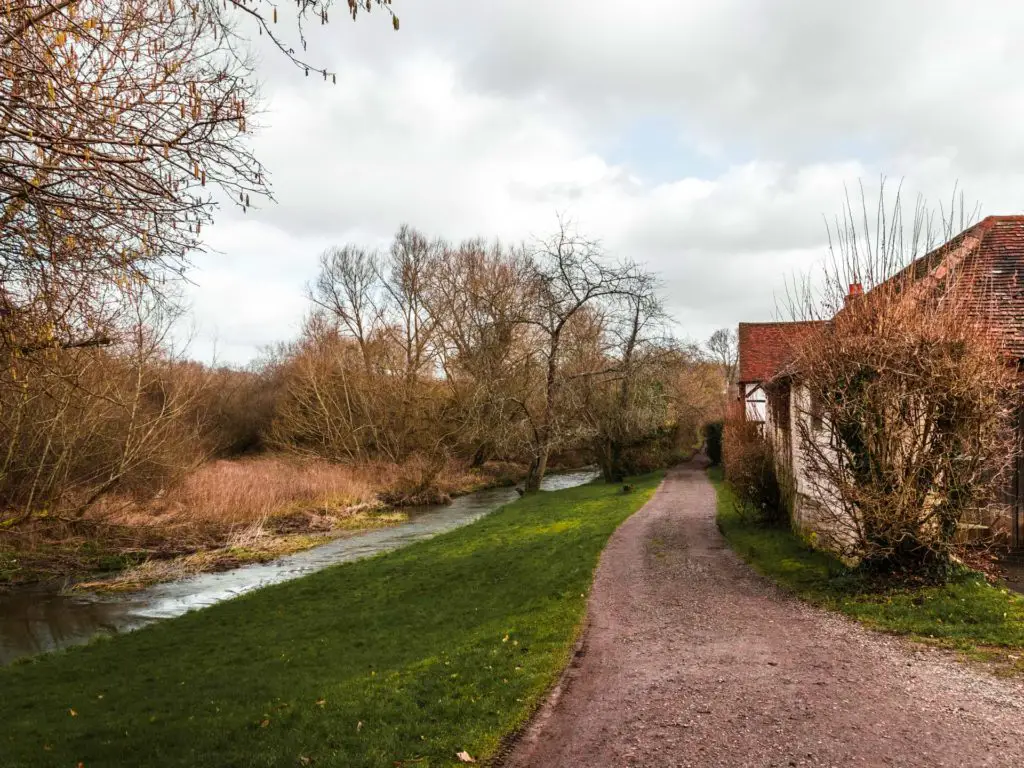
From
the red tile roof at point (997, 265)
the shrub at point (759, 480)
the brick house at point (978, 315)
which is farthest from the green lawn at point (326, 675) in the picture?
the red tile roof at point (997, 265)

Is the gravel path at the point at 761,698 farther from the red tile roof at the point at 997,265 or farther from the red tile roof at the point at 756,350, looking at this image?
the red tile roof at the point at 756,350

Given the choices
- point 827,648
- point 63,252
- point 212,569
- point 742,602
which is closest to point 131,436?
point 212,569

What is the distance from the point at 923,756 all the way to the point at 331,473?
27.7 metres

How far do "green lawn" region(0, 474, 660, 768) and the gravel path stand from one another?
563 mm

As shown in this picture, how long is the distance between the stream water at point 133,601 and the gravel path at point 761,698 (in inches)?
375

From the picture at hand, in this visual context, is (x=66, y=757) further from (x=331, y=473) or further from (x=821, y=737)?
(x=331, y=473)

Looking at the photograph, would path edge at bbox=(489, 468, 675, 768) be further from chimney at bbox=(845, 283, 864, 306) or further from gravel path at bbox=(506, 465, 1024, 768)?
chimney at bbox=(845, 283, 864, 306)

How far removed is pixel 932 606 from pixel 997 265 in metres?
8.51

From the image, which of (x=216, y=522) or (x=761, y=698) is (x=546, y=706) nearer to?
(x=761, y=698)

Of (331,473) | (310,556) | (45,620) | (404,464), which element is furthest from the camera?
(404,464)

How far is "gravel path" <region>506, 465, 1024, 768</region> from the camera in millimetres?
5078

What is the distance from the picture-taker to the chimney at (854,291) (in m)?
9.68

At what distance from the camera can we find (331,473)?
3023cm

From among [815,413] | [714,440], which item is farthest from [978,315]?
[714,440]
